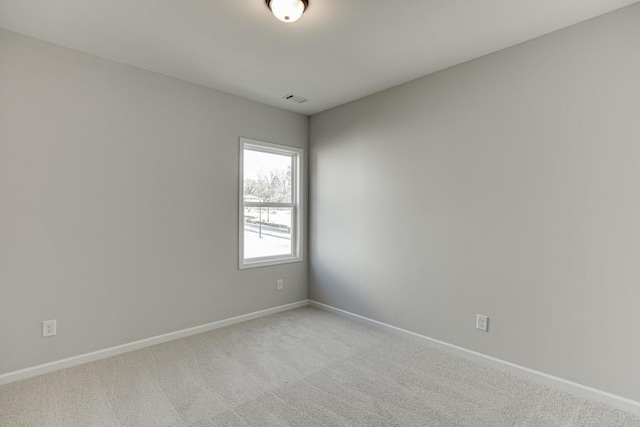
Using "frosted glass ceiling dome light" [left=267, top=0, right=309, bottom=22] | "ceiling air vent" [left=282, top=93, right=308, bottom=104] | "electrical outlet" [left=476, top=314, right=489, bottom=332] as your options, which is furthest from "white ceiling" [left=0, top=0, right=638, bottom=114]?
"electrical outlet" [left=476, top=314, right=489, bottom=332]

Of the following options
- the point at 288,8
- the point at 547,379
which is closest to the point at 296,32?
the point at 288,8

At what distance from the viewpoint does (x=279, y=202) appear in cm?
418

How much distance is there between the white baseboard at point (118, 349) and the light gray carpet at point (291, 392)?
77mm

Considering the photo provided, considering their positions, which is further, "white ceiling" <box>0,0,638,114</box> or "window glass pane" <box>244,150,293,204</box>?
"window glass pane" <box>244,150,293,204</box>

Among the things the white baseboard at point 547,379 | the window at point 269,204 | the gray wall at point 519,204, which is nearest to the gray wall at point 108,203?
the window at point 269,204

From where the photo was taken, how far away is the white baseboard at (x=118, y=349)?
242 cm

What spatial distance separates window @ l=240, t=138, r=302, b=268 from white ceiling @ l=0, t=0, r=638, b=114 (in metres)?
1.05

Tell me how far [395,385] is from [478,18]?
2640mm

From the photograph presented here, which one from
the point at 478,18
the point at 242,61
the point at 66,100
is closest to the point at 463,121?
the point at 478,18

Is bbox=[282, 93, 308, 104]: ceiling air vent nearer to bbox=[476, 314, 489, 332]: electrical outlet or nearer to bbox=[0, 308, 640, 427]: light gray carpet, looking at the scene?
bbox=[0, 308, 640, 427]: light gray carpet

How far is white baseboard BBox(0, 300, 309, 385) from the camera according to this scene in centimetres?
242

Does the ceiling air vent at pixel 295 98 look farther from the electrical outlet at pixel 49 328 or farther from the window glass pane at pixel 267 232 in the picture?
the electrical outlet at pixel 49 328

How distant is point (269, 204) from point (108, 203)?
1.72 m

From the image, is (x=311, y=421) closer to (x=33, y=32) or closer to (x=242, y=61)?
(x=242, y=61)
